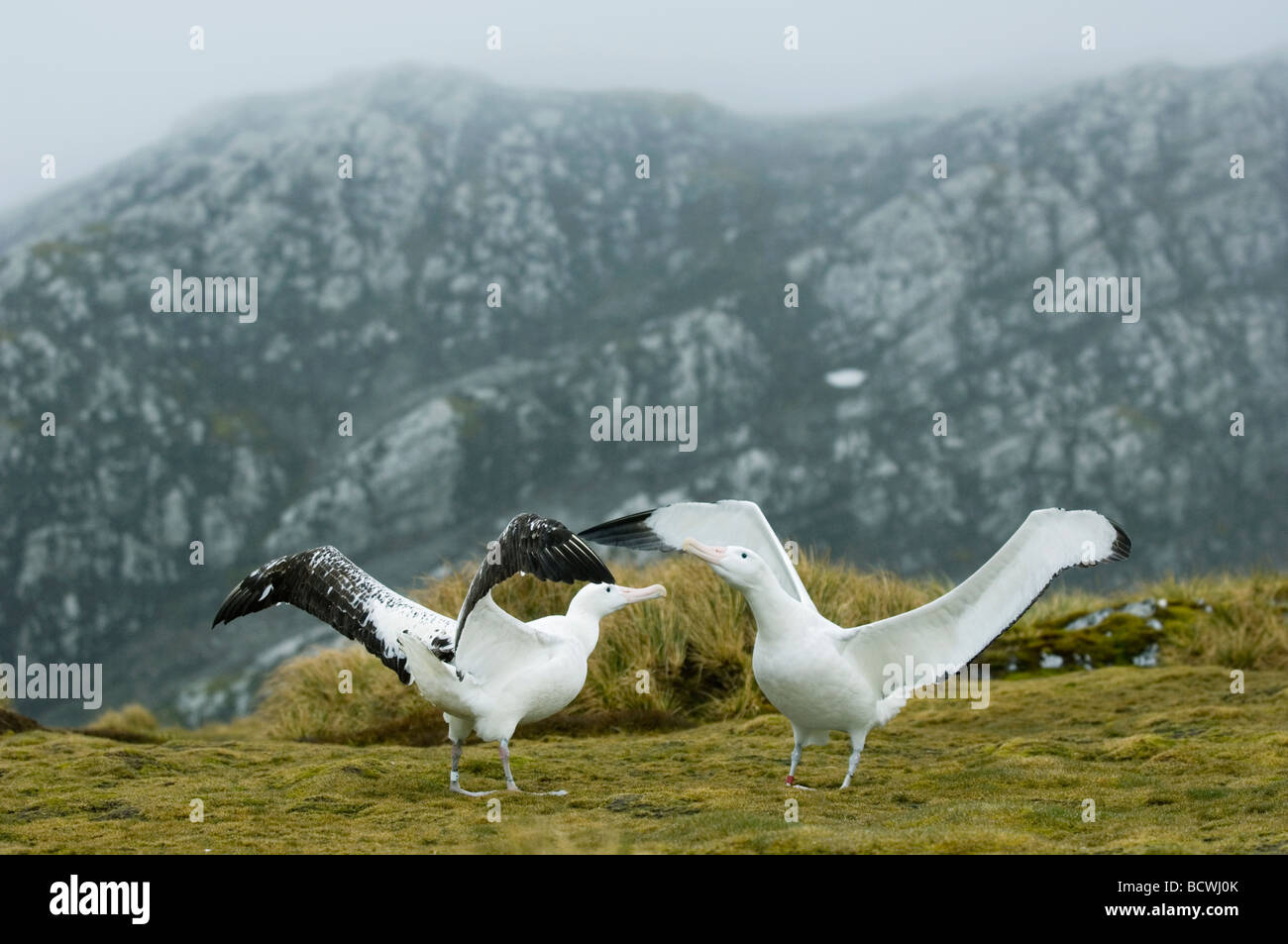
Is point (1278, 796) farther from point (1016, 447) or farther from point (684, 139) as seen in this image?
point (684, 139)

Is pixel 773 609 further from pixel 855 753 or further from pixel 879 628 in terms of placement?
pixel 855 753

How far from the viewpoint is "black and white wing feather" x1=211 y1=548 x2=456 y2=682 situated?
7.92 m

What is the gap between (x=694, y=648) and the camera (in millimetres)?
14477

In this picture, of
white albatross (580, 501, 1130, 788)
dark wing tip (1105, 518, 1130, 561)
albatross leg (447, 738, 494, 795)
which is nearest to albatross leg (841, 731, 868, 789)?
white albatross (580, 501, 1130, 788)

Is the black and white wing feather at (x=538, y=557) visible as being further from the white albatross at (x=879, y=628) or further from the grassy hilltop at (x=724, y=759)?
the grassy hilltop at (x=724, y=759)

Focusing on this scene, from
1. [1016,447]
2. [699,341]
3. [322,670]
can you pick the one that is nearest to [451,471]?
[699,341]

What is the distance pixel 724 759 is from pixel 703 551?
3.15 meters

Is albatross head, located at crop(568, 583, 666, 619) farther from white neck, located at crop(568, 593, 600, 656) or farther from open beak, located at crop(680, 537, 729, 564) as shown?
open beak, located at crop(680, 537, 729, 564)

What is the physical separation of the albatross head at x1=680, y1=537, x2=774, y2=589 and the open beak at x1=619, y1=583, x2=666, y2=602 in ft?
3.64

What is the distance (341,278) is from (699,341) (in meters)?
33.1

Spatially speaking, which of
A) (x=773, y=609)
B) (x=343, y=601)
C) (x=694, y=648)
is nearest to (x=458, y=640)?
(x=343, y=601)

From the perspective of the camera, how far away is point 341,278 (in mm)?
103438

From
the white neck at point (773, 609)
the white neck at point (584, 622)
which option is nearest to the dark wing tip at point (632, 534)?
the white neck at point (584, 622)

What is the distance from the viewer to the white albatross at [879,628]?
738cm
